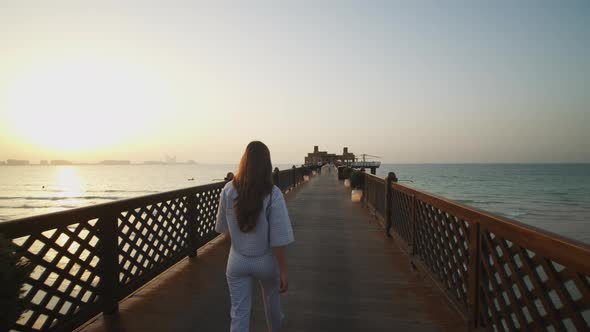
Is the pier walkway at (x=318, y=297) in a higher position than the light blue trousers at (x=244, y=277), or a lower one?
lower

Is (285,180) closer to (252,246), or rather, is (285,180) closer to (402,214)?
(402,214)

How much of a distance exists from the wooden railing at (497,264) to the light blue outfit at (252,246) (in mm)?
1513

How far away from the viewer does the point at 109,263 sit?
3.47 metres

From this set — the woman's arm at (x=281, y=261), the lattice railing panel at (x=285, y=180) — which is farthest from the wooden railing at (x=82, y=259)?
the lattice railing panel at (x=285, y=180)

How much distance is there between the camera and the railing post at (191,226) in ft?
18.1

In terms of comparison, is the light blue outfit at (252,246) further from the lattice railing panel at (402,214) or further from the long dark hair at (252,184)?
the lattice railing panel at (402,214)

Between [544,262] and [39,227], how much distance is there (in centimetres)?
350

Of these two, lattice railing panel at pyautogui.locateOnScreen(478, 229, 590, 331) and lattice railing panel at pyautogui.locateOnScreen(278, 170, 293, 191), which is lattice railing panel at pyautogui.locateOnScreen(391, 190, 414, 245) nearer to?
lattice railing panel at pyautogui.locateOnScreen(478, 229, 590, 331)

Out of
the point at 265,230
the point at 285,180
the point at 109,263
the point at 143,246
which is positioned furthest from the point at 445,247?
the point at 285,180

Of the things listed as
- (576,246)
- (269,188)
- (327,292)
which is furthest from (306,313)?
(576,246)

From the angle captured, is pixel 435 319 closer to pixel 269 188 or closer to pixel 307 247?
pixel 269 188

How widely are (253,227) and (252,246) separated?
0.48ft

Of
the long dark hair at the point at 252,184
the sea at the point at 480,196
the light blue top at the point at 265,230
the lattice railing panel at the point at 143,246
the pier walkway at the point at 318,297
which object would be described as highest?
the long dark hair at the point at 252,184

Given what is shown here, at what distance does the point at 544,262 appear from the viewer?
6.49ft
